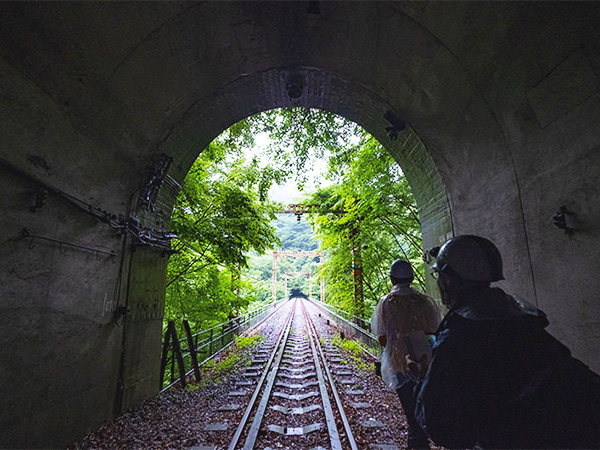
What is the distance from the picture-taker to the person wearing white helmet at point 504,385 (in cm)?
111

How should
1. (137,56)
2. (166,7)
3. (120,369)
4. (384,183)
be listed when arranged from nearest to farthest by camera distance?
(166,7)
(137,56)
(120,369)
(384,183)

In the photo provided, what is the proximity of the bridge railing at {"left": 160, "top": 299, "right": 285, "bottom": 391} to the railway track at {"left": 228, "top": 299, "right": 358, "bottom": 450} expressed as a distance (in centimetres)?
141

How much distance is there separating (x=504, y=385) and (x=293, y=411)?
→ 4589mm

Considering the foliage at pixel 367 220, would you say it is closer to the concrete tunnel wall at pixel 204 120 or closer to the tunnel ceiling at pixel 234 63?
the concrete tunnel wall at pixel 204 120

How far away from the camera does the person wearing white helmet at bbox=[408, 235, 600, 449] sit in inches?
43.6

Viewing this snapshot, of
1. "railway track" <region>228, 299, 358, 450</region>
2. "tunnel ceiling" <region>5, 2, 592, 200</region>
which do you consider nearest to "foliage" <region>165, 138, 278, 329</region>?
"tunnel ceiling" <region>5, 2, 592, 200</region>

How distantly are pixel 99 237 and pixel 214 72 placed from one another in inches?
128

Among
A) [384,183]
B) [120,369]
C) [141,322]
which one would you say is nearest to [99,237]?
[141,322]

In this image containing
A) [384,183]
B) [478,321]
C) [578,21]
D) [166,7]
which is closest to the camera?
[478,321]

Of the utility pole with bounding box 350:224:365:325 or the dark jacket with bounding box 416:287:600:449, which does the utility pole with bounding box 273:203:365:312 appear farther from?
the dark jacket with bounding box 416:287:600:449

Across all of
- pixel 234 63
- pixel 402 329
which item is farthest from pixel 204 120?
pixel 402 329

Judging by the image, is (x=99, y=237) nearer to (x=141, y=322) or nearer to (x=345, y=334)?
(x=141, y=322)

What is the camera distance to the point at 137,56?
3.84m

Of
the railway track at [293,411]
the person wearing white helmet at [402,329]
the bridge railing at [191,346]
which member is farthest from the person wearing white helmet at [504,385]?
the bridge railing at [191,346]
